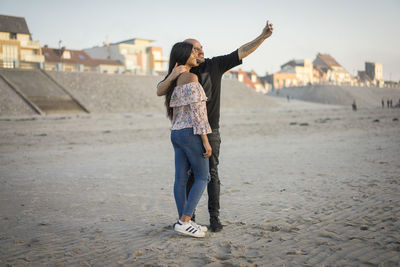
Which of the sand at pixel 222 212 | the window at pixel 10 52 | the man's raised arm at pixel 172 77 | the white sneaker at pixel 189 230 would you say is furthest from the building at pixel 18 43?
the white sneaker at pixel 189 230

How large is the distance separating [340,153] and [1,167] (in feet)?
28.2

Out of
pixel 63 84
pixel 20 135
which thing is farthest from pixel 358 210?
pixel 63 84

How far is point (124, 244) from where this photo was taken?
11.8 feet

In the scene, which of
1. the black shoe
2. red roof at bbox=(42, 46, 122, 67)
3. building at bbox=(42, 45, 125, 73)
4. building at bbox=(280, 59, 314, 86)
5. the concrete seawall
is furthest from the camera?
building at bbox=(280, 59, 314, 86)

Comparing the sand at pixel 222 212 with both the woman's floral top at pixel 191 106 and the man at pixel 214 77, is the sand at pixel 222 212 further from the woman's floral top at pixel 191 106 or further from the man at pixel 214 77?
the woman's floral top at pixel 191 106

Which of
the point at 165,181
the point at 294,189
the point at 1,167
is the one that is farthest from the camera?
the point at 1,167

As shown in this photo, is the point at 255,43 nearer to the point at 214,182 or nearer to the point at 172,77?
the point at 172,77

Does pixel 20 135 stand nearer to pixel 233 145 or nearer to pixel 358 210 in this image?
pixel 233 145

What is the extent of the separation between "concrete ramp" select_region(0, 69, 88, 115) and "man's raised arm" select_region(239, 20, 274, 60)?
27653mm

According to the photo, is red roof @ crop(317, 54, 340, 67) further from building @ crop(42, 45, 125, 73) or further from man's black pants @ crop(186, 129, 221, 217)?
man's black pants @ crop(186, 129, 221, 217)

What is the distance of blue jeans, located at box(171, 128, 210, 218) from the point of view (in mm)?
3503

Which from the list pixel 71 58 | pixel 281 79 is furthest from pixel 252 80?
pixel 71 58

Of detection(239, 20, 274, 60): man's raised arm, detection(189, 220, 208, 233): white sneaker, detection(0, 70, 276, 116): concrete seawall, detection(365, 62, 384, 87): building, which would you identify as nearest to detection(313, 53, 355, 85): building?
detection(365, 62, 384, 87): building

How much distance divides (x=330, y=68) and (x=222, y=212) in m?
117
